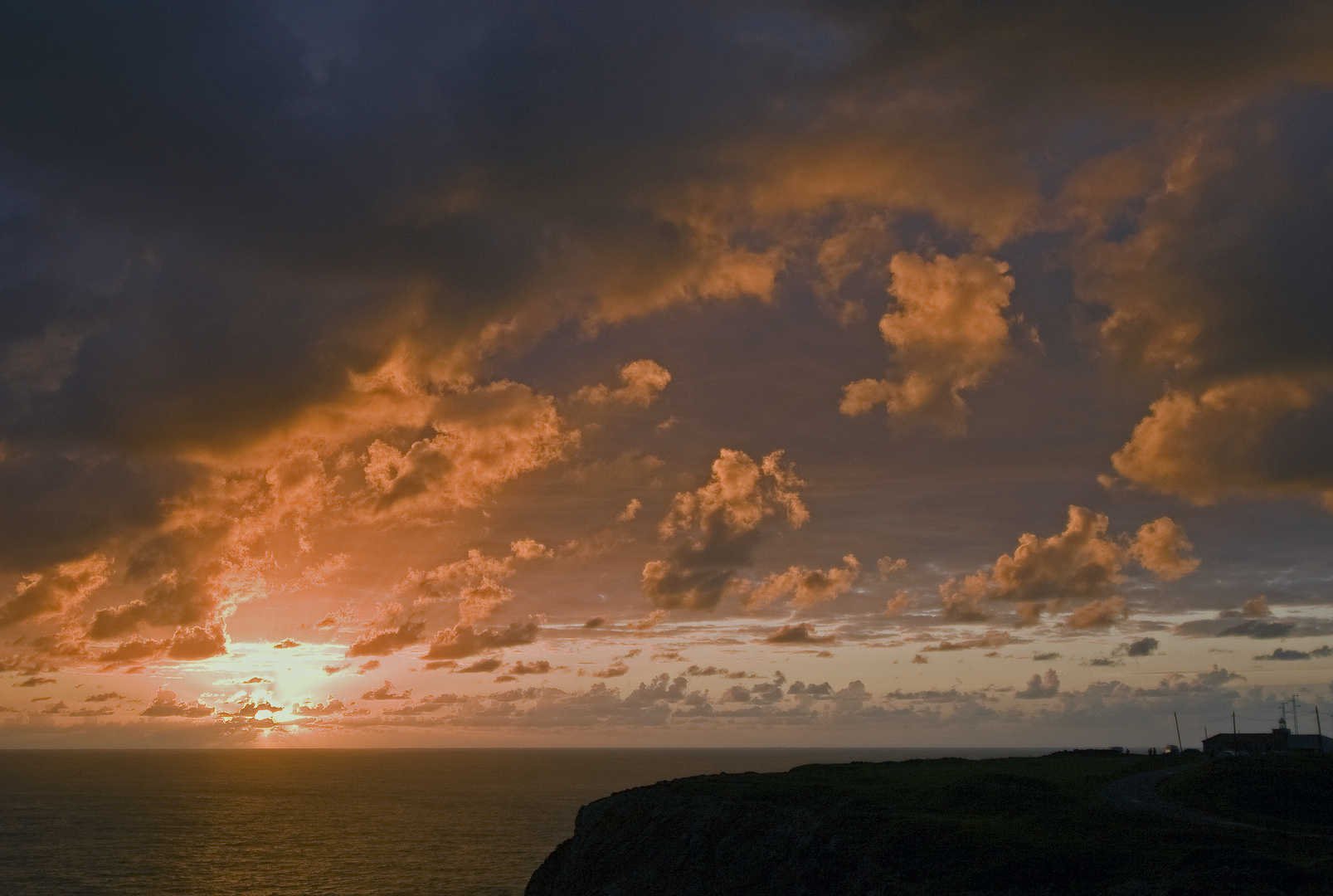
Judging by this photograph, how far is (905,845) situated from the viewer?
44.0 m

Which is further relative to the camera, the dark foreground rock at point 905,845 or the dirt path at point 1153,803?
the dirt path at point 1153,803

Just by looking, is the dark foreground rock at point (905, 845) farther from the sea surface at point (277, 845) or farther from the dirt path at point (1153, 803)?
the sea surface at point (277, 845)

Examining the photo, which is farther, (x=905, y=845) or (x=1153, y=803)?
(x=1153, y=803)

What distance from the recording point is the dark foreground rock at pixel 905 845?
118ft

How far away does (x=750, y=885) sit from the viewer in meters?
49.8

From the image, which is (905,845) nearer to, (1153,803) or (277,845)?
(1153,803)

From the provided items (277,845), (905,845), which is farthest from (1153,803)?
(277,845)

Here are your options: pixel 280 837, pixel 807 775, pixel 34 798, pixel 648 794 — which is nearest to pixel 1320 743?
pixel 807 775

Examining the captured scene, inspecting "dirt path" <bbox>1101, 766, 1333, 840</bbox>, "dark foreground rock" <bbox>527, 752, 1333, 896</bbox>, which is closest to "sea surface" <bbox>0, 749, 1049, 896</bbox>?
"dark foreground rock" <bbox>527, 752, 1333, 896</bbox>

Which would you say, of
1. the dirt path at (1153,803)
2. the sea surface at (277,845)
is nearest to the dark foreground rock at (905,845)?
the dirt path at (1153,803)

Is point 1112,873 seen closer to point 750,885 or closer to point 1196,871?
point 1196,871

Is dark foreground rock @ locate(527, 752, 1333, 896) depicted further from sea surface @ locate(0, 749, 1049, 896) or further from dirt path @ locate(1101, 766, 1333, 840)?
sea surface @ locate(0, 749, 1049, 896)

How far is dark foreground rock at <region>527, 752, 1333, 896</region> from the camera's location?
3591 centimetres

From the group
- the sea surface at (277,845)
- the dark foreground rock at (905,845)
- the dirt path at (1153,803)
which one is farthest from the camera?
the sea surface at (277,845)
